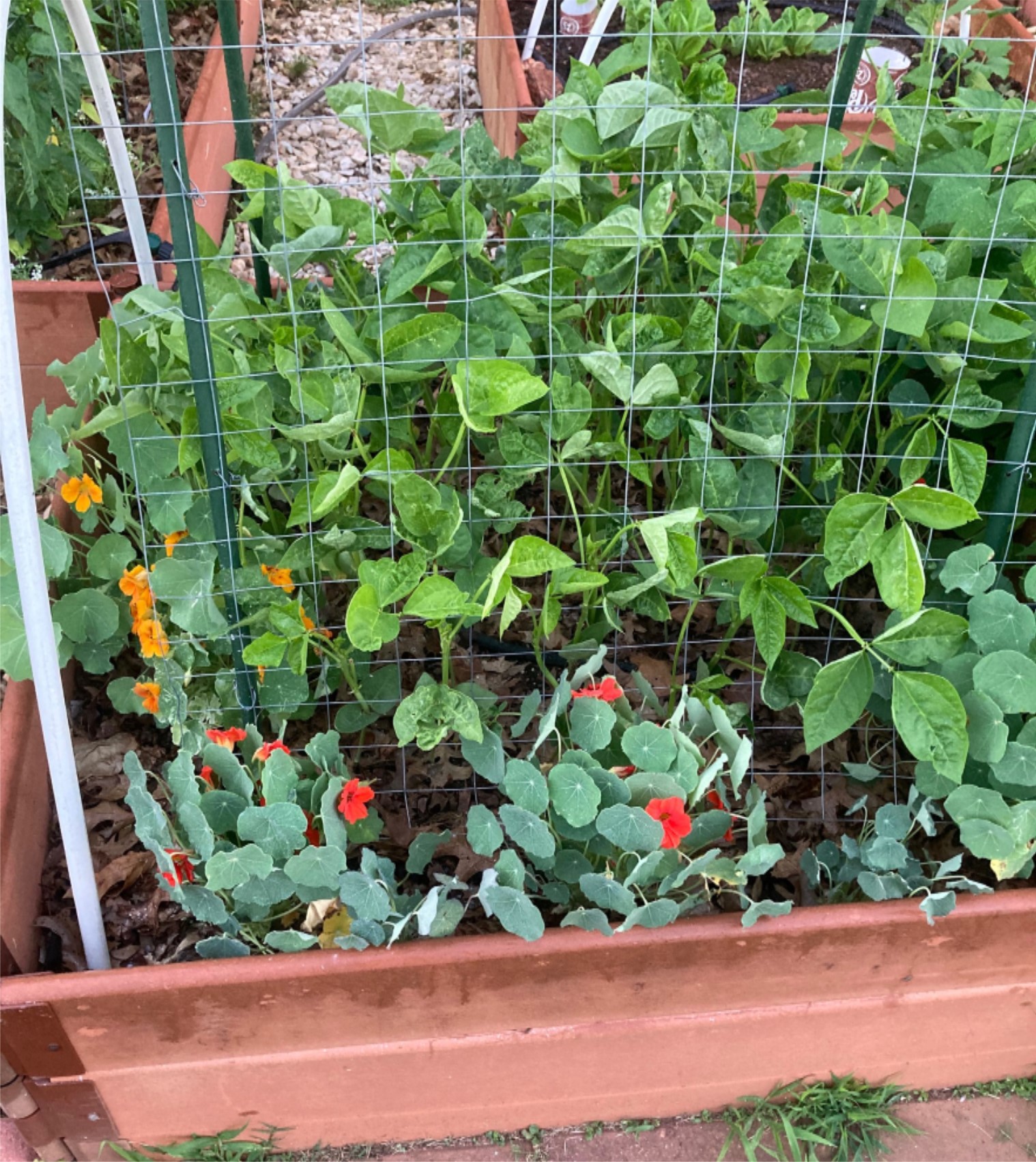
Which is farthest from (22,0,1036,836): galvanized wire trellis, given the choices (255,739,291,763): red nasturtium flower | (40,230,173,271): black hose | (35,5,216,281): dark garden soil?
(35,5,216,281): dark garden soil

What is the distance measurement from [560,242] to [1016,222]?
1.77 feet

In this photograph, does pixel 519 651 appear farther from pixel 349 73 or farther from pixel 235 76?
pixel 349 73

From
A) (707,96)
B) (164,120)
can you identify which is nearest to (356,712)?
(164,120)

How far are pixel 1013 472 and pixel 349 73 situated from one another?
9.13 ft

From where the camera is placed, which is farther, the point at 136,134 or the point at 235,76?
the point at 136,134

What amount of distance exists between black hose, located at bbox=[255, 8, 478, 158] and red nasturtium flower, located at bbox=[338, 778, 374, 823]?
1.93m

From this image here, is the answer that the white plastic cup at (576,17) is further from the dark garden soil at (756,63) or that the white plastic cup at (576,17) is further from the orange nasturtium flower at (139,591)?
the orange nasturtium flower at (139,591)

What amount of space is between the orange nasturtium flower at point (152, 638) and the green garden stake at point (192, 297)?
0.08 metres

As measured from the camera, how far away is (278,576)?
1.30 m

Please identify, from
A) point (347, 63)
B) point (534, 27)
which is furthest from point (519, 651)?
point (347, 63)

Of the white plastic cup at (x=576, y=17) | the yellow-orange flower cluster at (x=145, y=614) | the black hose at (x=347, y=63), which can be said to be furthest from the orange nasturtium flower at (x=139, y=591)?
the white plastic cup at (x=576, y=17)

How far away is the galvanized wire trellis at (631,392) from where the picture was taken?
1.20 m

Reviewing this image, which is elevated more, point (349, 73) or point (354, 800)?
point (349, 73)

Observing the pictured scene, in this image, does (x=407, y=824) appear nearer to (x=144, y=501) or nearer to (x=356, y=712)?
(x=356, y=712)
